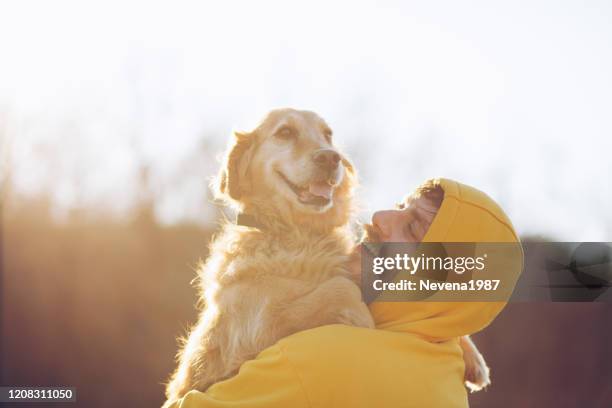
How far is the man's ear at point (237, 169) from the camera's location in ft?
11.2

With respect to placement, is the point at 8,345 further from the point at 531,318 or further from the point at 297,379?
the point at 297,379

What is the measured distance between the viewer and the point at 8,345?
37.1ft

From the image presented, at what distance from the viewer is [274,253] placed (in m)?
3.09

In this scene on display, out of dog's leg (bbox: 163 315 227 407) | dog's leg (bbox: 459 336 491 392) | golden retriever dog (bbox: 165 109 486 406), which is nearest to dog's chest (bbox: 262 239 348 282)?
golden retriever dog (bbox: 165 109 486 406)

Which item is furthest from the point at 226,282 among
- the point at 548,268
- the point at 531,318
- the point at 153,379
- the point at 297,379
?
the point at 153,379

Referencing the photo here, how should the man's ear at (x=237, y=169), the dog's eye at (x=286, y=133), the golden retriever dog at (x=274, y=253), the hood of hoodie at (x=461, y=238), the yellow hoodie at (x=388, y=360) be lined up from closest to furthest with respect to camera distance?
the yellow hoodie at (x=388, y=360)
the hood of hoodie at (x=461, y=238)
the golden retriever dog at (x=274, y=253)
the man's ear at (x=237, y=169)
the dog's eye at (x=286, y=133)

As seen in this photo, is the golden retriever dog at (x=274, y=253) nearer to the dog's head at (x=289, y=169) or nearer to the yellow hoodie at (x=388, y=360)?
the dog's head at (x=289, y=169)

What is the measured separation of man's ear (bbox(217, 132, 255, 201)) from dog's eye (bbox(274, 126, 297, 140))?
15 centimetres

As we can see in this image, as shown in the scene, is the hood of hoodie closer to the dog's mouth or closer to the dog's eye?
the dog's mouth

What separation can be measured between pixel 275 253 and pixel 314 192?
0.41 m

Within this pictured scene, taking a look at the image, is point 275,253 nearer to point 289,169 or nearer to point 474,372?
point 289,169

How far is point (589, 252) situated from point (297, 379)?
1.83 metres

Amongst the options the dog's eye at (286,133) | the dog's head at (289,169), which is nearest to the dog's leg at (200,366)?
the dog's head at (289,169)

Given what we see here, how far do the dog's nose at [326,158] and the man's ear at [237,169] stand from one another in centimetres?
37
